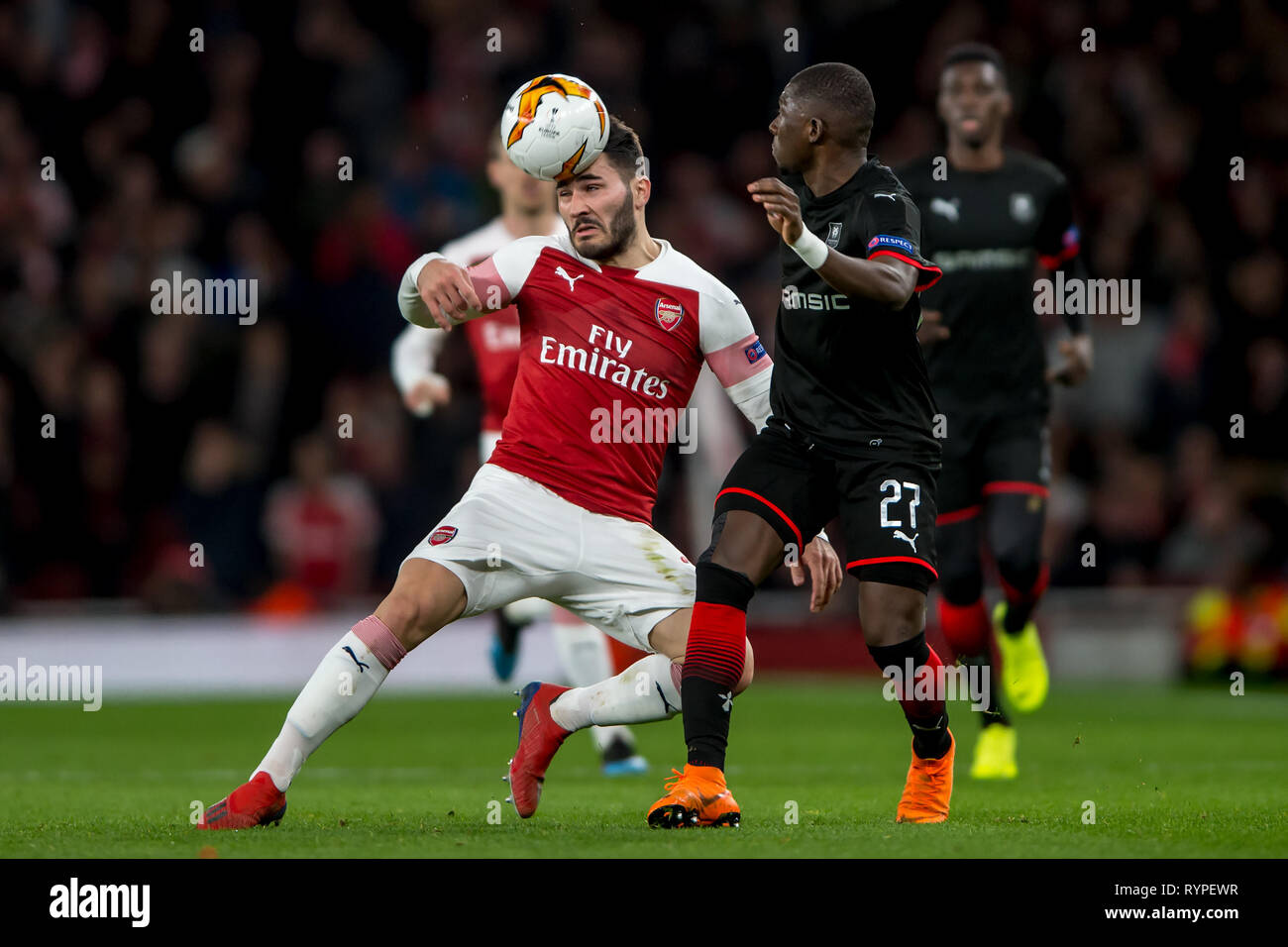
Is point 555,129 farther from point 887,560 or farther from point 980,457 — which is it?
point 980,457

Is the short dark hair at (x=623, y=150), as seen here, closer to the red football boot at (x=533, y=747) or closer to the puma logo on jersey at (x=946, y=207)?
the red football boot at (x=533, y=747)

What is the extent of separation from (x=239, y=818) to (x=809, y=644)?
9.58m

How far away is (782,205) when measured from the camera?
5055 mm

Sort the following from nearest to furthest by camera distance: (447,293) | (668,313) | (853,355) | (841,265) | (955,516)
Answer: (841,265) < (447,293) < (853,355) < (668,313) < (955,516)

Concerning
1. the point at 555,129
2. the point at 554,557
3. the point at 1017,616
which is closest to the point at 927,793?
the point at 554,557

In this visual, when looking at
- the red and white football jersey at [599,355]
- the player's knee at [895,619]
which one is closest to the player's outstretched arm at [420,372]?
the red and white football jersey at [599,355]

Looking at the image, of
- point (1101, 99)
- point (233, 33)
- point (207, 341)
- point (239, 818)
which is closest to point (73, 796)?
point (239, 818)

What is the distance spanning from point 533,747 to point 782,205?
1.90 m

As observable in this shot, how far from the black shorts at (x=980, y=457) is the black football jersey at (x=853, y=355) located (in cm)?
228

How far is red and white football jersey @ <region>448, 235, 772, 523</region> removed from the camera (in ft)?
18.9

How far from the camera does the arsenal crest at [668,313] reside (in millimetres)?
5797

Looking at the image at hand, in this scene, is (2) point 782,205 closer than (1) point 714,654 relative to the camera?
Yes

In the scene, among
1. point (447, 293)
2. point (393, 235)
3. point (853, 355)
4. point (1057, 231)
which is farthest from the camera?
point (393, 235)
